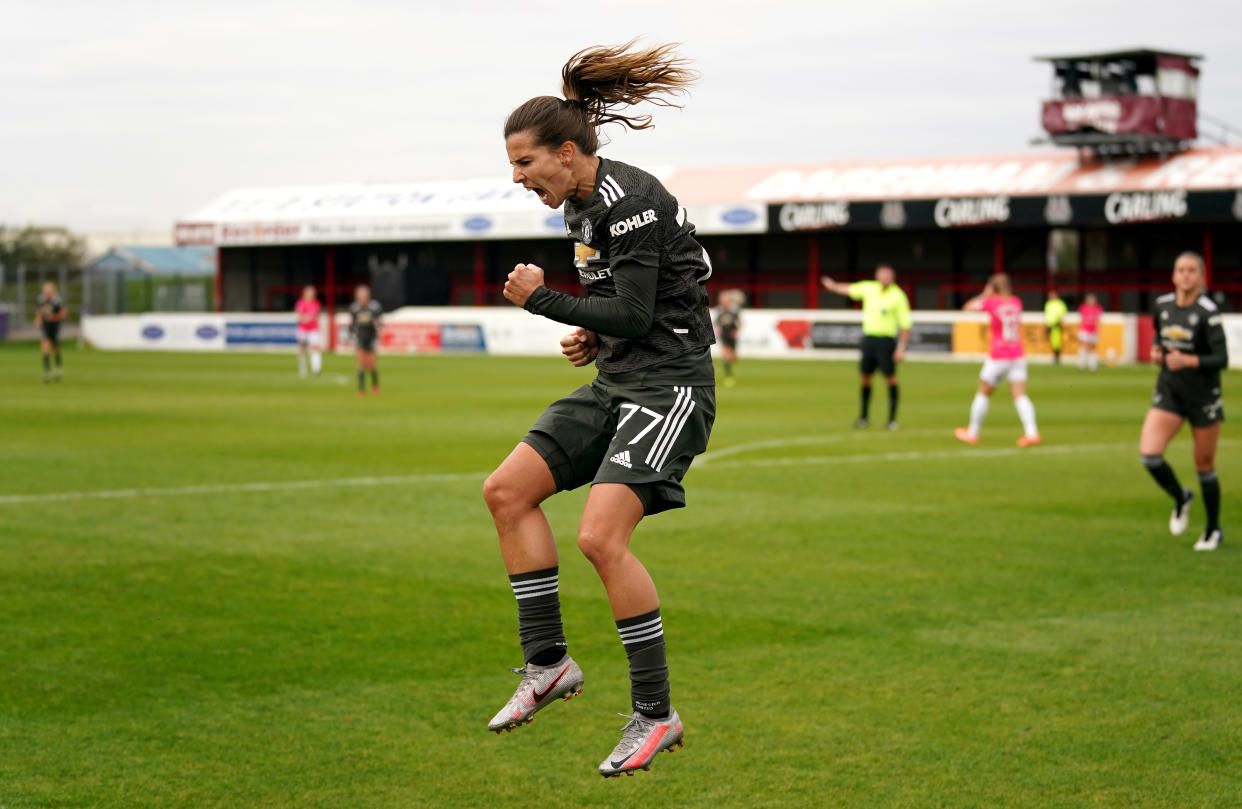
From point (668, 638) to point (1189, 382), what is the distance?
545 centimetres

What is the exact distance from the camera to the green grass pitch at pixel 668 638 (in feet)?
20.8

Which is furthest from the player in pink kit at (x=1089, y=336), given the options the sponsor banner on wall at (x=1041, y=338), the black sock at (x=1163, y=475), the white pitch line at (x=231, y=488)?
the black sock at (x=1163, y=475)

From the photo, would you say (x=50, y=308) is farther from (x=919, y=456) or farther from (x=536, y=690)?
(x=536, y=690)

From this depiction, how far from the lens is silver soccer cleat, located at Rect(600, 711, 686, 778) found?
509 centimetres

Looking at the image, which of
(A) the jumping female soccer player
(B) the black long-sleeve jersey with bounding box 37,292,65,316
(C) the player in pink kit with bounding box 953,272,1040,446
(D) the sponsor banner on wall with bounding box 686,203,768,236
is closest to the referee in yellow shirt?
(C) the player in pink kit with bounding box 953,272,1040,446

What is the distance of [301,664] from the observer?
8.09m

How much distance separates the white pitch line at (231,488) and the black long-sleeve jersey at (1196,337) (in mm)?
7166

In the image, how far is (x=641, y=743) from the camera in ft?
17.0

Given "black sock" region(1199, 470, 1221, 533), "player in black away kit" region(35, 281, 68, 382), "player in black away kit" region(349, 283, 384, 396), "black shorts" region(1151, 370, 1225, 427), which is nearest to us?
"black sock" region(1199, 470, 1221, 533)

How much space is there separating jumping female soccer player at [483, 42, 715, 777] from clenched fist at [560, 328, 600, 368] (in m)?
0.10

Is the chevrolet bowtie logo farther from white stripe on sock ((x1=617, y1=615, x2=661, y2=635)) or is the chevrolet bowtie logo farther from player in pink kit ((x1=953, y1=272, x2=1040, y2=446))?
player in pink kit ((x1=953, y1=272, x2=1040, y2=446))

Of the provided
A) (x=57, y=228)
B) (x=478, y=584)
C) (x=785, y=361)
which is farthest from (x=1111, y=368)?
(x=57, y=228)

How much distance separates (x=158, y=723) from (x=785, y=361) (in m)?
41.1

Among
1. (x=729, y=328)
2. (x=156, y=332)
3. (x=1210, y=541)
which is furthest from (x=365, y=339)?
(x=156, y=332)
